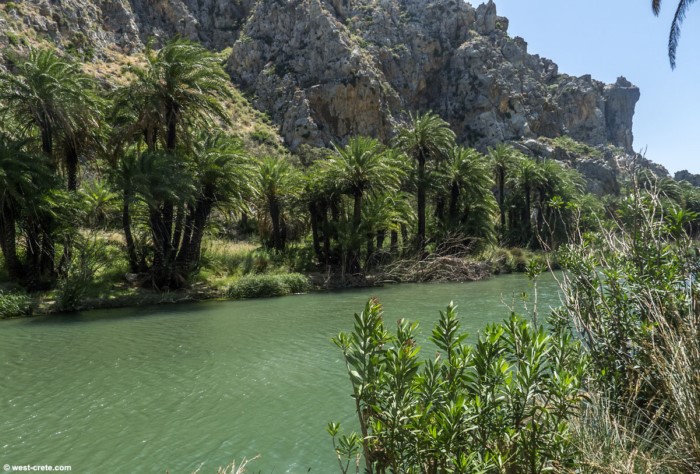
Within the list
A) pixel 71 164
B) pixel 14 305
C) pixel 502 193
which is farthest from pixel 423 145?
pixel 14 305

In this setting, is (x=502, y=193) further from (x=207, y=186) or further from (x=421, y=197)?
(x=207, y=186)

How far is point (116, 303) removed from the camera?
20.4 meters

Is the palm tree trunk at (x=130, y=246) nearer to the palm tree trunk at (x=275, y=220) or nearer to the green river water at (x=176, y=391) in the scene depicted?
the green river water at (x=176, y=391)

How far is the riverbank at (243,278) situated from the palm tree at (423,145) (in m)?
4.63

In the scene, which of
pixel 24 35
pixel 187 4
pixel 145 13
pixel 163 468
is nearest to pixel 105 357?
pixel 163 468

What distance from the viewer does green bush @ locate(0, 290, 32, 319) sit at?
56.6ft

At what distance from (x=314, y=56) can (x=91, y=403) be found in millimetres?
74272

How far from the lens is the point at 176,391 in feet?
27.9

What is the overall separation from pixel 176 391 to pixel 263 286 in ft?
49.6

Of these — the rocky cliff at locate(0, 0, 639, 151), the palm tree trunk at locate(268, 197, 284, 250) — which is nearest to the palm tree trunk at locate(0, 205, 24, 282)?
the palm tree trunk at locate(268, 197, 284, 250)

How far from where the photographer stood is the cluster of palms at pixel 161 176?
778 inches

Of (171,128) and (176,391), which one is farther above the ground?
(171,128)

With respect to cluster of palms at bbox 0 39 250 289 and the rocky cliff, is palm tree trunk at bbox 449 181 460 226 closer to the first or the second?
cluster of palms at bbox 0 39 250 289

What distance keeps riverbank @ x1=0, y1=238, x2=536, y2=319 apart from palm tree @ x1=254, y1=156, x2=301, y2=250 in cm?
226
